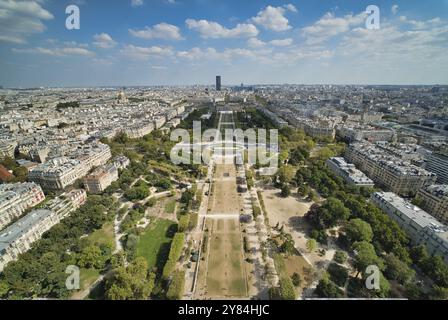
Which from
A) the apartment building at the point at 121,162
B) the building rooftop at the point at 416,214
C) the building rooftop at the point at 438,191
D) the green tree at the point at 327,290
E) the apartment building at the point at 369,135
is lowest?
the green tree at the point at 327,290

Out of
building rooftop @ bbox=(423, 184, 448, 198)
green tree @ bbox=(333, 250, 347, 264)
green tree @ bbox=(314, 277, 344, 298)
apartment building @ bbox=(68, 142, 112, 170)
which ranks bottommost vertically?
green tree @ bbox=(314, 277, 344, 298)

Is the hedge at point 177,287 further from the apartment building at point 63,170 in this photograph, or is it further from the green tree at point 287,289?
the apartment building at point 63,170

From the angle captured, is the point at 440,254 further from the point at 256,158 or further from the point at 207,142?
the point at 207,142

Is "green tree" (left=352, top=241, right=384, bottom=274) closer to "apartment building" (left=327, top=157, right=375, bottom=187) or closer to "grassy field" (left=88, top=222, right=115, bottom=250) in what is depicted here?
"apartment building" (left=327, top=157, right=375, bottom=187)

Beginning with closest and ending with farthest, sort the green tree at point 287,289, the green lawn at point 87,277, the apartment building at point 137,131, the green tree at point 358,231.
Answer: the green tree at point 287,289 → the green lawn at point 87,277 → the green tree at point 358,231 → the apartment building at point 137,131

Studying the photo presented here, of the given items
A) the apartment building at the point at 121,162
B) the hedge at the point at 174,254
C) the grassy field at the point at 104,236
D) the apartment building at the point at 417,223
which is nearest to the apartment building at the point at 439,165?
the apartment building at the point at 417,223

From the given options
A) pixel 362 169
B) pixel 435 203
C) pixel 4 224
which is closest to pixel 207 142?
pixel 362 169

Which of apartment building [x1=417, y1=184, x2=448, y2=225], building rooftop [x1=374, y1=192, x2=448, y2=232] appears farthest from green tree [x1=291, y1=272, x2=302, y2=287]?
apartment building [x1=417, y1=184, x2=448, y2=225]
